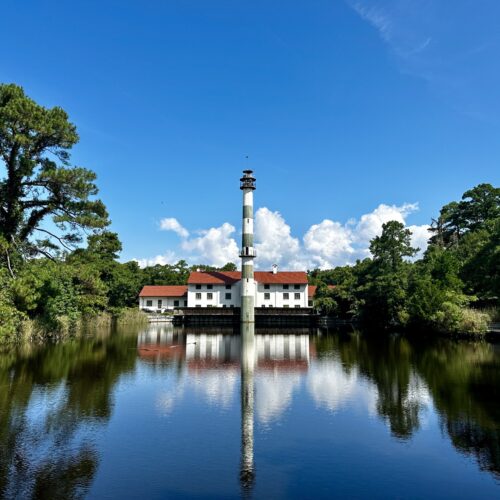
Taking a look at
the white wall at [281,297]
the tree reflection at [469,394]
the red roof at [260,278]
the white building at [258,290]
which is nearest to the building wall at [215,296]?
the white building at [258,290]

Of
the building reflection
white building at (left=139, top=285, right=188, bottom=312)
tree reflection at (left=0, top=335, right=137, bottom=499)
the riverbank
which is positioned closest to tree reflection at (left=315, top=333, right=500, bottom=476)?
the building reflection

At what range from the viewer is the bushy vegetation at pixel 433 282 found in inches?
1387

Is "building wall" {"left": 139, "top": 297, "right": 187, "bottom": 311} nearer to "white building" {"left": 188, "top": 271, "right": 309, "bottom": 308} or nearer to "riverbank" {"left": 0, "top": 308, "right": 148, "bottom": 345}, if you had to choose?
"white building" {"left": 188, "top": 271, "right": 309, "bottom": 308}

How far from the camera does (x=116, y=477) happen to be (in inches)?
376

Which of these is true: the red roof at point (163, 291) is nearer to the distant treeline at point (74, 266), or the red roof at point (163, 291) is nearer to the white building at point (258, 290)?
the white building at point (258, 290)

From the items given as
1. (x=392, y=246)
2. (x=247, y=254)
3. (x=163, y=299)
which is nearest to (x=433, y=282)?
(x=392, y=246)

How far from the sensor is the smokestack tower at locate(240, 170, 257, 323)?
51594 mm

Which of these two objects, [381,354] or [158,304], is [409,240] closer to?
[381,354]

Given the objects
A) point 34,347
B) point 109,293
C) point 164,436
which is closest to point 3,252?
point 34,347

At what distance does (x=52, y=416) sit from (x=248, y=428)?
5.87m

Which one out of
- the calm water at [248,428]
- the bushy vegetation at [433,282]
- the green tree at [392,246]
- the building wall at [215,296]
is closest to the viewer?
the calm water at [248,428]

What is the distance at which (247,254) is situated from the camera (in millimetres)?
52188

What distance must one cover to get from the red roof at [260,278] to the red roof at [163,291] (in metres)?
5.22

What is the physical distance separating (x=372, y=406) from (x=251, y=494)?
791cm
